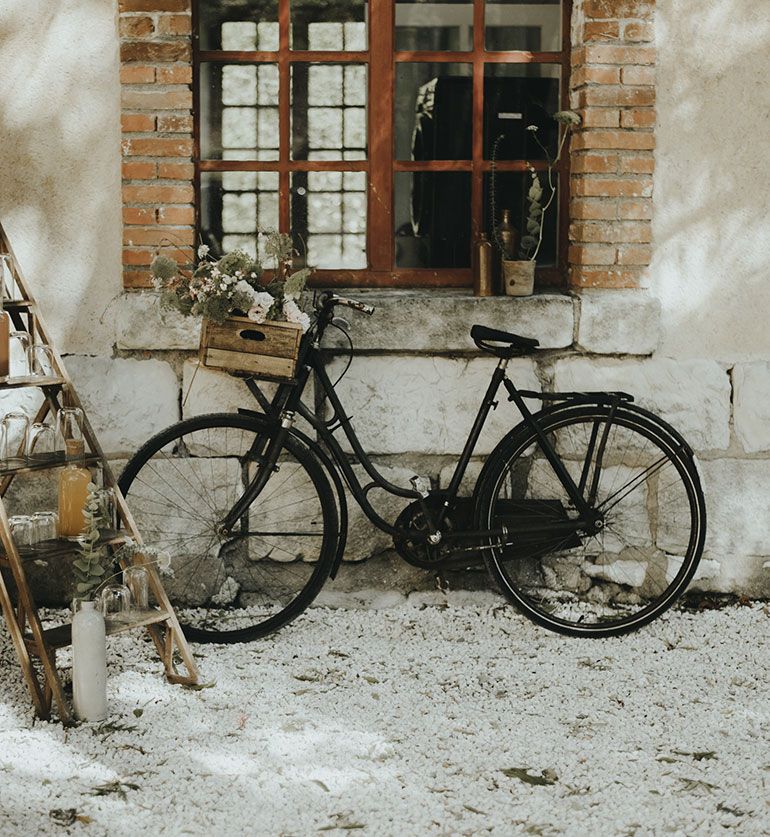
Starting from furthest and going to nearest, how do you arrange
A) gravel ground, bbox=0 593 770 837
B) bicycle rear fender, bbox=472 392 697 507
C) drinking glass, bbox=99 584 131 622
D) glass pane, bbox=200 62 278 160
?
1. glass pane, bbox=200 62 278 160
2. bicycle rear fender, bbox=472 392 697 507
3. drinking glass, bbox=99 584 131 622
4. gravel ground, bbox=0 593 770 837

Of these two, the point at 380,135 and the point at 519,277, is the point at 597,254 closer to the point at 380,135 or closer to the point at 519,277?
the point at 519,277

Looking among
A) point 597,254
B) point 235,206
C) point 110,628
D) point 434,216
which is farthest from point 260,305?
point 597,254

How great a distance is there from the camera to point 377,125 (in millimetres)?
4551

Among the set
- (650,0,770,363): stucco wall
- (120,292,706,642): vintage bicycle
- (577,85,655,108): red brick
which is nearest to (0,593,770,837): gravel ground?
(120,292,706,642): vintage bicycle

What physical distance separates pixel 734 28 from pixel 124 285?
250 cm

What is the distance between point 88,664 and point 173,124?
6.67 ft

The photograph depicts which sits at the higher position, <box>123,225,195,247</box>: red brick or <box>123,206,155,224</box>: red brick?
<box>123,206,155,224</box>: red brick

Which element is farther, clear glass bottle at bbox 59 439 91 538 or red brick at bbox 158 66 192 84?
red brick at bbox 158 66 192 84

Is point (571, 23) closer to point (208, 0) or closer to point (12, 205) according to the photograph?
point (208, 0)

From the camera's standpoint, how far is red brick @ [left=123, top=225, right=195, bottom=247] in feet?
14.4

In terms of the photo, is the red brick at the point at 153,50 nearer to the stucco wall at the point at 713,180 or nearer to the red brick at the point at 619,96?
the red brick at the point at 619,96

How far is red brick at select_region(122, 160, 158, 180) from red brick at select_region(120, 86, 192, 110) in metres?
0.21

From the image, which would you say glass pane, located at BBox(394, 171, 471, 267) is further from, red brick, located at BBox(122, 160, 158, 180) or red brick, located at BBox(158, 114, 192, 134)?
red brick, located at BBox(122, 160, 158, 180)

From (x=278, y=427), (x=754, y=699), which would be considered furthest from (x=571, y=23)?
(x=754, y=699)
